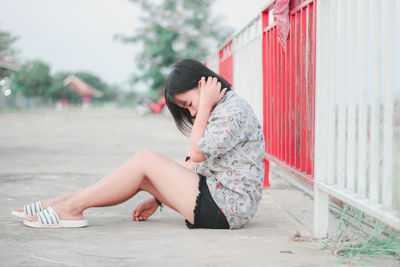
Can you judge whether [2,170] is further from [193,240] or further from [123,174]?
[193,240]

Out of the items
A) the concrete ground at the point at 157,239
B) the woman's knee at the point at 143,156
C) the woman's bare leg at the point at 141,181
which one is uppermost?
the woman's knee at the point at 143,156

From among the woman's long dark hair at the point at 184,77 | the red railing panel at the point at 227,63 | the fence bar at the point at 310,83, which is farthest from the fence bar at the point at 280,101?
the red railing panel at the point at 227,63

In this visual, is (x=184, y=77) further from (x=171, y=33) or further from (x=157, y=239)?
(x=171, y=33)

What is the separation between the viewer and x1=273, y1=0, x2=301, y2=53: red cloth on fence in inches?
135

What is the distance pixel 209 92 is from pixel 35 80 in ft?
207

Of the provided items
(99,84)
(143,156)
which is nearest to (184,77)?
(143,156)

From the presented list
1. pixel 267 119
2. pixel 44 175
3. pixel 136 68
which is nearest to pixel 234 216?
pixel 267 119

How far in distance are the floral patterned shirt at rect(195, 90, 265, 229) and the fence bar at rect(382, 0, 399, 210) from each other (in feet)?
3.09

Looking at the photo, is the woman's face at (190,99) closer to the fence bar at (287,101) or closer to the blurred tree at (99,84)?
the fence bar at (287,101)

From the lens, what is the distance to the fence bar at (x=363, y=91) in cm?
212

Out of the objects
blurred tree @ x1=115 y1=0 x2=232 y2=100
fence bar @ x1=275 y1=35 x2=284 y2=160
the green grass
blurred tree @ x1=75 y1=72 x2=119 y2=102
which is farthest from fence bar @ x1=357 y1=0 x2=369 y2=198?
blurred tree @ x1=75 y1=72 x2=119 y2=102

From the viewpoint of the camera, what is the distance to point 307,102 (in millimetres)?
2980

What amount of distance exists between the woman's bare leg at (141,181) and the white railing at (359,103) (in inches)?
27.7

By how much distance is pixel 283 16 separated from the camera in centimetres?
346
